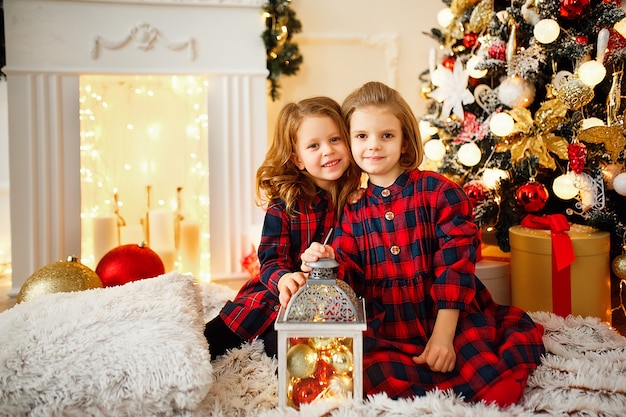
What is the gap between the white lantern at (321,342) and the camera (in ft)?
3.92

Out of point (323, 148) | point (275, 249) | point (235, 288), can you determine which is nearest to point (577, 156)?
point (323, 148)

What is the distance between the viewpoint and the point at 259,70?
2840 millimetres

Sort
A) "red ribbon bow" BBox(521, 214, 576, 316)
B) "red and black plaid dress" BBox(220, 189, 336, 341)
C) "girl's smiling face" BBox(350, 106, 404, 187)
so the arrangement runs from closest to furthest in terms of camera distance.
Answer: "girl's smiling face" BBox(350, 106, 404, 187)
"red and black plaid dress" BBox(220, 189, 336, 341)
"red ribbon bow" BBox(521, 214, 576, 316)

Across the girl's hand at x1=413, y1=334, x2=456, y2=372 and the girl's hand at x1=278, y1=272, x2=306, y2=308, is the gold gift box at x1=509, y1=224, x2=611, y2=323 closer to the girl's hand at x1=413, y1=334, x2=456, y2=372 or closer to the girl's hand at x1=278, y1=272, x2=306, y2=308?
the girl's hand at x1=413, y1=334, x2=456, y2=372

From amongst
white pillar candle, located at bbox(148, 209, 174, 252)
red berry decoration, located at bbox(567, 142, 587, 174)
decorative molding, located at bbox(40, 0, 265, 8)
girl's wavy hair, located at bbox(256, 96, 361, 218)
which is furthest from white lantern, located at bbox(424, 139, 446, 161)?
white pillar candle, located at bbox(148, 209, 174, 252)

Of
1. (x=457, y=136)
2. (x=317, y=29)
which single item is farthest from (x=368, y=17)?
(x=457, y=136)

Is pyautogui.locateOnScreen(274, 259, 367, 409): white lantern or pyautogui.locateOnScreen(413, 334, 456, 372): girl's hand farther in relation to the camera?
pyautogui.locateOnScreen(413, 334, 456, 372): girl's hand

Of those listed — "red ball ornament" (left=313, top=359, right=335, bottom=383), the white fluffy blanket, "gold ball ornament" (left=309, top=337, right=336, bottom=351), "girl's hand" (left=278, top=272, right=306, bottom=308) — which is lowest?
the white fluffy blanket

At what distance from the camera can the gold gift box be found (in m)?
2.03

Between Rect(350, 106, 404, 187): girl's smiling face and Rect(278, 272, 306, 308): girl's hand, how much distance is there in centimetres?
37

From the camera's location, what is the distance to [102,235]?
2.79m

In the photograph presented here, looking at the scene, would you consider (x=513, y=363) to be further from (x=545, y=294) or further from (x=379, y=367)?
(x=545, y=294)

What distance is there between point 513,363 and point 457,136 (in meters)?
1.45

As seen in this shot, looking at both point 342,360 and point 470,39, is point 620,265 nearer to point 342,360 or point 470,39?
point 470,39
